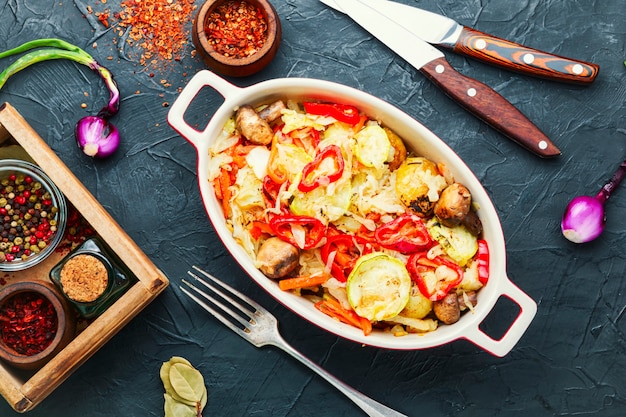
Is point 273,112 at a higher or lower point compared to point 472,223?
higher

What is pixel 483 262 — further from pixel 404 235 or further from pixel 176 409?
pixel 176 409

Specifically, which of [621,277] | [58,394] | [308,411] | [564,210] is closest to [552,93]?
[564,210]

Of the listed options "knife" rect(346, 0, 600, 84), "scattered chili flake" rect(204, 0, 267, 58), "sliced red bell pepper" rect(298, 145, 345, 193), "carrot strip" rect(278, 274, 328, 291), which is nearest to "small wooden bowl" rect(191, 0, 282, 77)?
"scattered chili flake" rect(204, 0, 267, 58)

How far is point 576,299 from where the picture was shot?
314 cm

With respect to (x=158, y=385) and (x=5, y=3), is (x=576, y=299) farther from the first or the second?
(x=5, y=3)

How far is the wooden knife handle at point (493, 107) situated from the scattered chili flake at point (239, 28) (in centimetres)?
85

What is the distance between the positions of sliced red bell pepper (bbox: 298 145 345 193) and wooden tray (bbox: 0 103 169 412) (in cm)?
72

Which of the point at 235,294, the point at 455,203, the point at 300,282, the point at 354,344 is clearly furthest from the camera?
the point at 354,344

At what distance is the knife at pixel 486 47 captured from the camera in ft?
10.1

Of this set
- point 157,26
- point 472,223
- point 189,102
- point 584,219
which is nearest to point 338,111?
point 189,102

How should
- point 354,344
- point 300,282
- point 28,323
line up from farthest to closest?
point 354,344 → point 28,323 → point 300,282

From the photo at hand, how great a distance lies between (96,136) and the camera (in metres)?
3.05

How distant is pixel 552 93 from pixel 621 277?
93 centimetres

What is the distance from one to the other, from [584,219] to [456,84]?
2.77 ft
